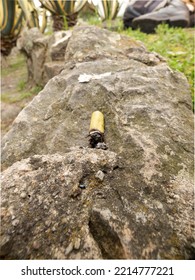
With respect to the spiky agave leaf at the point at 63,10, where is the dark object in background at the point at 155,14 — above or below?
below

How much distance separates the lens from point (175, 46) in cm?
398

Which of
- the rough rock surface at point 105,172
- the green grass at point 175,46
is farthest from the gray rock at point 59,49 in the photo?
the rough rock surface at point 105,172

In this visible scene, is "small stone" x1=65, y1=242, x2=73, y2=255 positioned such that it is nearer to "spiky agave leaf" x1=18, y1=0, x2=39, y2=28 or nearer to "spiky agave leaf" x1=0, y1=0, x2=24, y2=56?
"spiky agave leaf" x1=0, y1=0, x2=24, y2=56

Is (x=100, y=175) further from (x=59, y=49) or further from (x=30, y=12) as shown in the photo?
(x=30, y=12)

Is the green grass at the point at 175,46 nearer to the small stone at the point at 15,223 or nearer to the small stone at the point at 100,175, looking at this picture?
the small stone at the point at 100,175

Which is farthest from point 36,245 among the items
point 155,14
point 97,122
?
point 155,14

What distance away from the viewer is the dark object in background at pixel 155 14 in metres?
5.03

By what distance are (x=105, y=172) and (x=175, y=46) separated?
3416 millimetres

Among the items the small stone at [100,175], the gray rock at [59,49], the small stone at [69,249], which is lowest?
the gray rock at [59,49]

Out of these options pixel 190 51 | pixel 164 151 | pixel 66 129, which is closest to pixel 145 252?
pixel 164 151

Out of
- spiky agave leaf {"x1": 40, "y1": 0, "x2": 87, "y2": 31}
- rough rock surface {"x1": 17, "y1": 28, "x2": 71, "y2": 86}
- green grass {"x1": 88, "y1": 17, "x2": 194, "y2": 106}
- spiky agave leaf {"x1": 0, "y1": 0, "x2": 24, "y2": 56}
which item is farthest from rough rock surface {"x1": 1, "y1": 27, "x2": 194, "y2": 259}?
spiky agave leaf {"x1": 0, "y1": 0, "x2": 24, "y2": 56}

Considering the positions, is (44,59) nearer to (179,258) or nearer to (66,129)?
(66,129)

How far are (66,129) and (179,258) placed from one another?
36.5 inches

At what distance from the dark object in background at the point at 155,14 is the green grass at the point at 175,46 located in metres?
0.17
